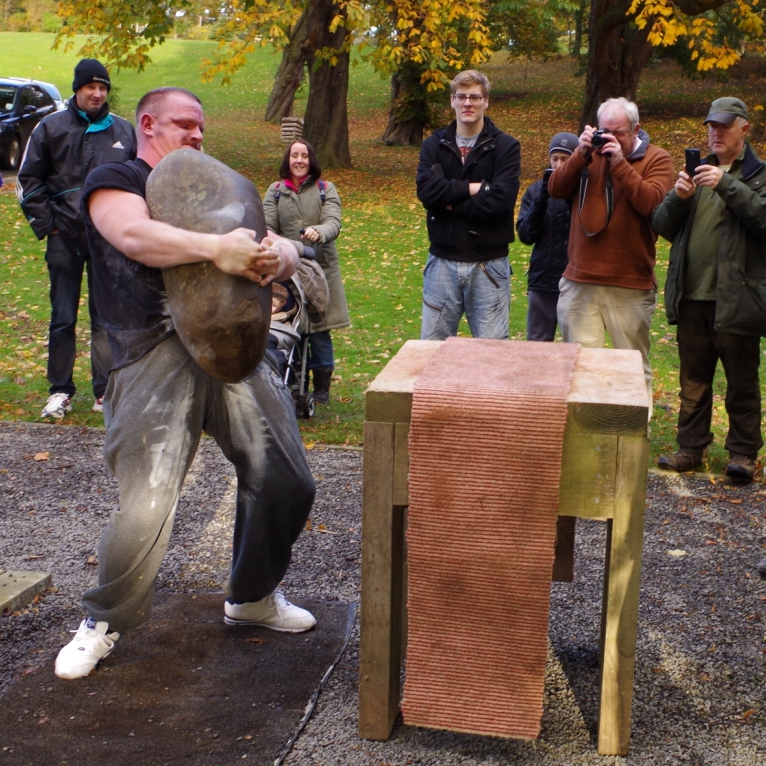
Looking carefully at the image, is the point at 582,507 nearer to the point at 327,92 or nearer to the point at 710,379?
the point at 710,379

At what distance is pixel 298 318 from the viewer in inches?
267

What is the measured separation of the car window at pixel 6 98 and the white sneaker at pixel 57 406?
52.6 ft

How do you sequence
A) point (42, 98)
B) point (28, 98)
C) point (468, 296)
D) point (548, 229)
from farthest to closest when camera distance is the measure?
1. point (42, 98)
2. point (28, 98)
3. point (548, 229)
4. point (468, 296)

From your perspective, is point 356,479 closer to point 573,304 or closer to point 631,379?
point 573,304

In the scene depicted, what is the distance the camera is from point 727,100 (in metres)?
5.72

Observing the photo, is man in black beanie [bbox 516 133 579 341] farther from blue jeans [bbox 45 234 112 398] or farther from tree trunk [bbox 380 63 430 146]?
tree trunk [bbox 380 63 430 146]

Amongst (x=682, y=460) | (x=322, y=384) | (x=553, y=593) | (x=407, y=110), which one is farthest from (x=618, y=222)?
(x=407, y=110)

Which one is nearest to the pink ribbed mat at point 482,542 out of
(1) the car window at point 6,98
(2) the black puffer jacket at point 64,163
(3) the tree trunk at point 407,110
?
(2) the black puffer jacket at point 64,163

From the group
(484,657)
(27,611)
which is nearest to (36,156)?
(27,611)

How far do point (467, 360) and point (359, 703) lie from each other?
1.19 metres

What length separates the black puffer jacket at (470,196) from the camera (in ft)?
21.3

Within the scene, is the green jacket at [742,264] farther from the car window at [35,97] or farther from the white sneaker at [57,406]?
the car window at [35,97]

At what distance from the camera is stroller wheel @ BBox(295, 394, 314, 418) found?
7211 millimetres

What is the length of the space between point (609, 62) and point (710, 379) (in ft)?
50.4
